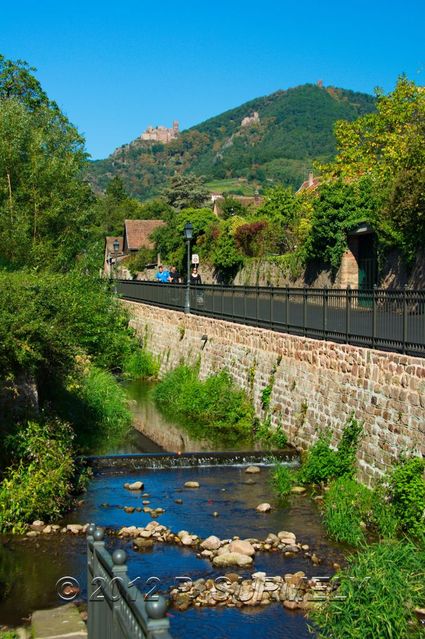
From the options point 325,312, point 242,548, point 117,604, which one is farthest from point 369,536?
point 117,604

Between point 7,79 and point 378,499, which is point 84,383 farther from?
point 7,79

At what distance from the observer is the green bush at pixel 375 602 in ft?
24.7

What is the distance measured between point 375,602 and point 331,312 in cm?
879

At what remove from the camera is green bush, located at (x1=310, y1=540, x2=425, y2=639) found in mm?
7539

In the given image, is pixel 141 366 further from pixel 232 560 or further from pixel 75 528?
pixel 232 560

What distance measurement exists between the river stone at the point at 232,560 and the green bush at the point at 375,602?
2032mm

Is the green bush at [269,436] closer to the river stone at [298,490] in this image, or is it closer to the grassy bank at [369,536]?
the grassy bank at [369,536]

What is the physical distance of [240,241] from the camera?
43.0 meters

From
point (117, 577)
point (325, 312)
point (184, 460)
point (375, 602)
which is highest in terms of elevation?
point (325, 312)

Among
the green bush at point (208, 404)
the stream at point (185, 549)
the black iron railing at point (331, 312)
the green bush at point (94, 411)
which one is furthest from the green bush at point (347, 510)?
the green bush at point (94, 411)

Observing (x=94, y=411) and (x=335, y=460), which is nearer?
(x=335, y=460)

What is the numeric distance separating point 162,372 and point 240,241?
16416 millimetres

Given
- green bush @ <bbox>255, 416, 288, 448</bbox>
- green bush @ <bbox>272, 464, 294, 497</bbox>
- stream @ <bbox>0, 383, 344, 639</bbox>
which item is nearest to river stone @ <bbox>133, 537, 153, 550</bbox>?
stream @ <bbox>0, 383, 344, 639</bbox>

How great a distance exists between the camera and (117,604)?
4.42 m
